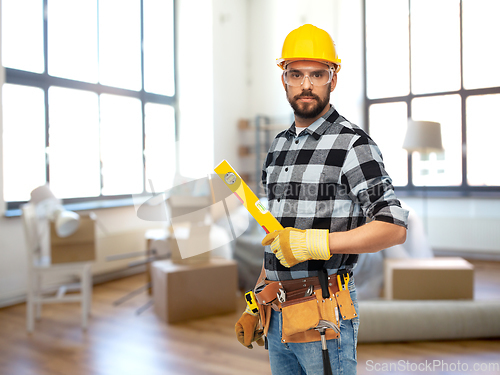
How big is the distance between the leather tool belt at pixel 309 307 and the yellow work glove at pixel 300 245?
105 mm

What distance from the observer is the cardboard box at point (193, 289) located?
9.01 feet

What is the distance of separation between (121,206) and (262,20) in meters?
2.66

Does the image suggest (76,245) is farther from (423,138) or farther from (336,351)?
(423,138)

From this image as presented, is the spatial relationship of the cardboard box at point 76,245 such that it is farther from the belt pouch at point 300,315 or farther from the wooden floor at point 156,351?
the belt pouch at point 300,315

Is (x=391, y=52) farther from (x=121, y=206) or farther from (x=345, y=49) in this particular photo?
(x=121, y=206)

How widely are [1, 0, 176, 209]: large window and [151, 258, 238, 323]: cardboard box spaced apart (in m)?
0.84

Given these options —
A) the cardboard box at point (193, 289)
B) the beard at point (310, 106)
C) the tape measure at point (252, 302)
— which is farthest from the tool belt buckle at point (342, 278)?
the cardboard box at point (193, 289)

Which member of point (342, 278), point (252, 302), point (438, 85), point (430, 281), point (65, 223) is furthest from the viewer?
point (438, 85)

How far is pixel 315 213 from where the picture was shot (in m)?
0.84

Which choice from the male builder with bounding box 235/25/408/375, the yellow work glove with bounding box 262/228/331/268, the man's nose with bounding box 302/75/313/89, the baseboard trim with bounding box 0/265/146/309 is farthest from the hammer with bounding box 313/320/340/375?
the baseboard trim with bounding box 0/265/146/309

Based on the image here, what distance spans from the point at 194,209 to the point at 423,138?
10.4 feet

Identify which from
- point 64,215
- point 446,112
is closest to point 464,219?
point 446,112

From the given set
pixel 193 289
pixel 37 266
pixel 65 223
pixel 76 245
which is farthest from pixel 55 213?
pixel 193 289

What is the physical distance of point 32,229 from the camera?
269 cm
